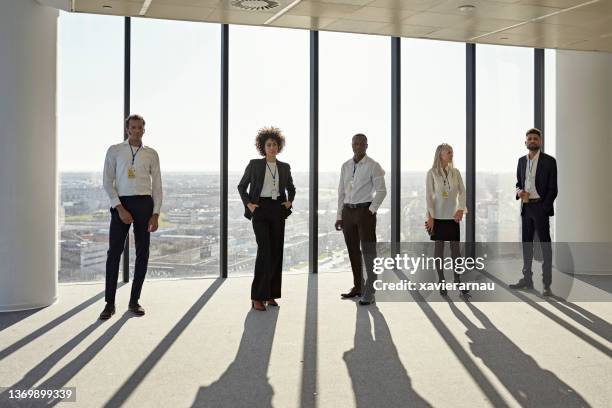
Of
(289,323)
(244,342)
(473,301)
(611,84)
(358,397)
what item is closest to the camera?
(358,397)

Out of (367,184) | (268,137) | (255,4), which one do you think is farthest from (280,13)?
(367,184)

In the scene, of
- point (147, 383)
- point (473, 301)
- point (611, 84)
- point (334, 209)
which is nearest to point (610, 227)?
point (611, 84)

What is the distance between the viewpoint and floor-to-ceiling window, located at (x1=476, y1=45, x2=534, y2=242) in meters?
8.80

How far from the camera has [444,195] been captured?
6594 millimetres

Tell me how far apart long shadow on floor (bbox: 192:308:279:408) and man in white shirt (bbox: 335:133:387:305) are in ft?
5.06

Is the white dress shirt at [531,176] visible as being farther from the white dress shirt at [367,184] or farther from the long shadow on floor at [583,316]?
the white dress shirt at [367,184]

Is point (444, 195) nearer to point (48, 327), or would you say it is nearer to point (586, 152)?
point (586, 152)

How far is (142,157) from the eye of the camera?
224 inches

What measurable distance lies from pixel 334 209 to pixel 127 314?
3.23 metres

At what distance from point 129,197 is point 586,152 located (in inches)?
220

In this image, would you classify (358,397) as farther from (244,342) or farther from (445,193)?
(445,193)

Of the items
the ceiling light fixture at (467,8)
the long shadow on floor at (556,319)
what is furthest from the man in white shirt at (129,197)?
the long shadow on floor at (556,319)

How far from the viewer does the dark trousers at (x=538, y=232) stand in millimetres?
6656

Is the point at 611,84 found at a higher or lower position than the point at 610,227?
higher
